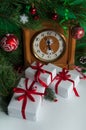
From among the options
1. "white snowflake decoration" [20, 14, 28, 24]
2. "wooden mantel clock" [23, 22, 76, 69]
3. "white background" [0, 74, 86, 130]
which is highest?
"white snowflake decoration" [20, 14, 28, 24]

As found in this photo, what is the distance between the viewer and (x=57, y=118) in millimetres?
A: 657

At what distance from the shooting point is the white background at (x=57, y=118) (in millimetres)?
628

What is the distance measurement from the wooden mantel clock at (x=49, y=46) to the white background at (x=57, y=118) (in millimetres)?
154

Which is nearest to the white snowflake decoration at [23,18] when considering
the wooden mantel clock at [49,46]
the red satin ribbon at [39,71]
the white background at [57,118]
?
the wooden mantel clock at [49,46]

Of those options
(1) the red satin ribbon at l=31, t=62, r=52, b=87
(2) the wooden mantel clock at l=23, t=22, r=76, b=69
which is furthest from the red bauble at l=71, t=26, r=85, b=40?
(1) the red satin ribbon at l=31, t=62, r=52, b=87

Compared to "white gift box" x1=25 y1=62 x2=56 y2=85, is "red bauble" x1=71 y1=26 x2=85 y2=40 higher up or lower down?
higher up

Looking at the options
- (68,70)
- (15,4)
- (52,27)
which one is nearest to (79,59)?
(68,70)

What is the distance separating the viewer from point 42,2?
2.35 feet

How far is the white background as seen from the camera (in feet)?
2.06

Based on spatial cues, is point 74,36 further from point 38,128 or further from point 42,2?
point 38,128

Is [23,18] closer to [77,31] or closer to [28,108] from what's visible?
[77,31]

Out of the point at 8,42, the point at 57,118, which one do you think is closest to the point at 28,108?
the point at 57,118

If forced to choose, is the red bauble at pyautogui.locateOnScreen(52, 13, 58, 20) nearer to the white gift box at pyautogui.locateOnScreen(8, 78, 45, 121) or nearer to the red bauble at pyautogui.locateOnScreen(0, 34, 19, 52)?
the red bauble at pyautogui.locateOnScreen(0, 34, 19, 52)

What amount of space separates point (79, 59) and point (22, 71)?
20 centimetres
